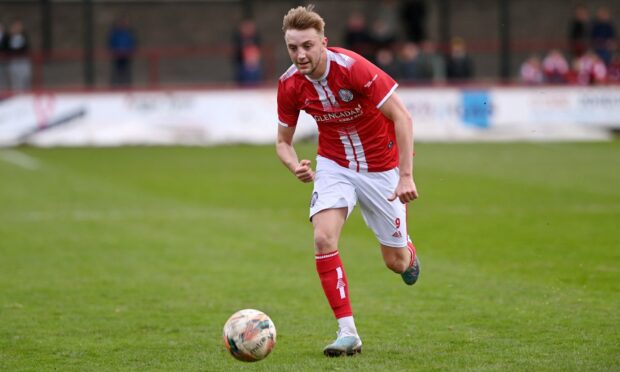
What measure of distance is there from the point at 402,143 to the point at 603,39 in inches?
982

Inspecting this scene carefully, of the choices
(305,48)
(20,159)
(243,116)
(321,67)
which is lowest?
(20,159)

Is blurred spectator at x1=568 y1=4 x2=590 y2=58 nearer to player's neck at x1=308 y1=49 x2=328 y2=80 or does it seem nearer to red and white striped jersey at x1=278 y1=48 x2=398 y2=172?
red and white striped jersey at x1=278 y1=48 x2=398 y2=172

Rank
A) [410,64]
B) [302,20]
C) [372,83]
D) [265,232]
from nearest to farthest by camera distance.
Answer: [302,20]
[372,83]
[265,232]
[410,64]

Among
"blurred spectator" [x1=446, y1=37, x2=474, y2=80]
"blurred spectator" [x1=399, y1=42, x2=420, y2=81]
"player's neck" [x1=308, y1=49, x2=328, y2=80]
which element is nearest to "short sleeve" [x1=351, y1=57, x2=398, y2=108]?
"player's neck" [x1=308, y1=49, x2=328, y2=80]

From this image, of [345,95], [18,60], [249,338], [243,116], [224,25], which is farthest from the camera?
[224,25]

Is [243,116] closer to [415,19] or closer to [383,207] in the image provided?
[415,19]

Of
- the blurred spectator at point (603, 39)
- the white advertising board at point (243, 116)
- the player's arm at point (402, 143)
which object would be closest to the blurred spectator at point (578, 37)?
the blurred spectator at point (603, 39)

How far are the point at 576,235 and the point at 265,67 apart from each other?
20.8 meters

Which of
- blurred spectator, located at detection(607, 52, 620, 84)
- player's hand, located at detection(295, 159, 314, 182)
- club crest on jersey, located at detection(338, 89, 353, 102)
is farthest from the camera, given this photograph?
blurred spectator, located at detection(607, 52, 620, 84)

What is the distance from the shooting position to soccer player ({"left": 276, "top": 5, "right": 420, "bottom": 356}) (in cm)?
674

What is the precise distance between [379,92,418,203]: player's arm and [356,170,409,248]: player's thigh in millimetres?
429

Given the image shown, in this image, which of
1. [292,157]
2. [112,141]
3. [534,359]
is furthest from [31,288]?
[112,141]

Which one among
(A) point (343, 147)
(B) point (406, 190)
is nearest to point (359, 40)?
(A) point (343, 147)

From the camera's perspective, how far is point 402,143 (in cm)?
676
